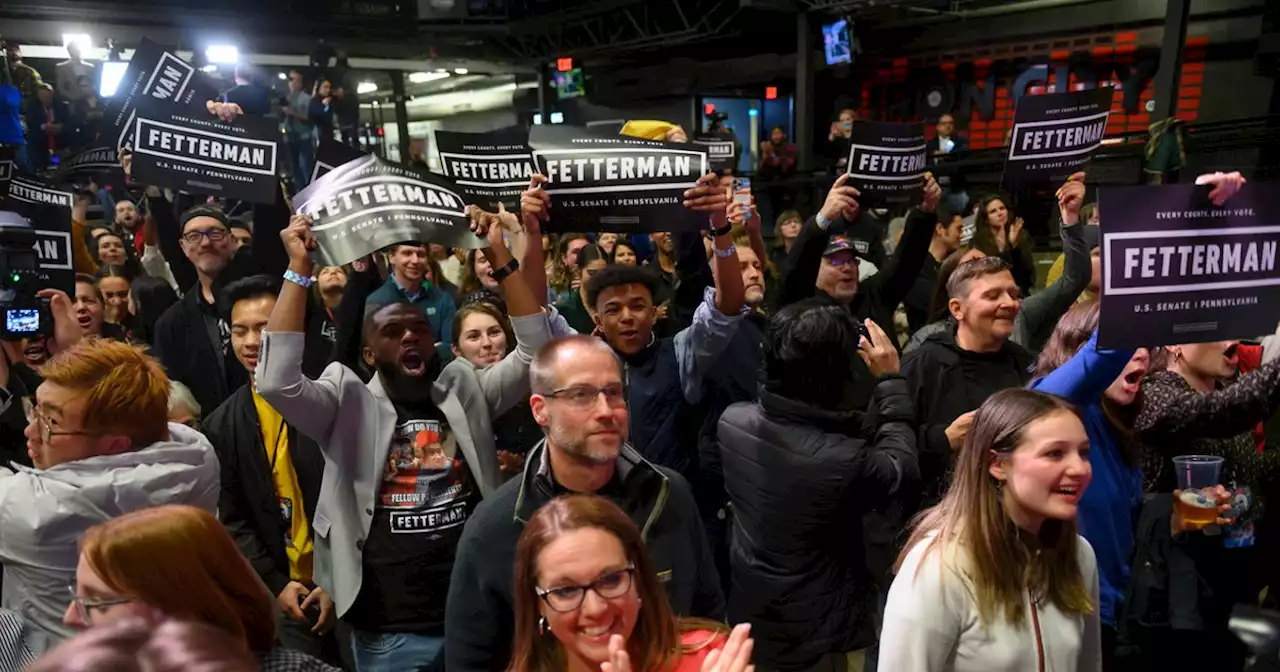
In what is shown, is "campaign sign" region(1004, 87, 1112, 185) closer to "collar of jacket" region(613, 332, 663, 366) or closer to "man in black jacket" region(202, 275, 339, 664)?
"collar of jacket" region(613, 332, 663, 366)

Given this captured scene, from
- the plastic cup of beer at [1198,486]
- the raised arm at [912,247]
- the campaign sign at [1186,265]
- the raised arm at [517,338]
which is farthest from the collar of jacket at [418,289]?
the plastic cup of beer at [1198,486]

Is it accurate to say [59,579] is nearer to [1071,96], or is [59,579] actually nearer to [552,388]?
[552,388]

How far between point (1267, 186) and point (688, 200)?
1790 mm

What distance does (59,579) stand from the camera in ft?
6.75

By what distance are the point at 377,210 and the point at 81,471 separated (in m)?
1.26

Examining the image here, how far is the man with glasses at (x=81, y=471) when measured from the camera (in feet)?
6.64

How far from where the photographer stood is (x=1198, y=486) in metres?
2.66

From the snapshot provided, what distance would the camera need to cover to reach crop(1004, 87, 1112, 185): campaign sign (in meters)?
4.00

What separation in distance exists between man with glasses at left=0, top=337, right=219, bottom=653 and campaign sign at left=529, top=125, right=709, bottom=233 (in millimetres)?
1568

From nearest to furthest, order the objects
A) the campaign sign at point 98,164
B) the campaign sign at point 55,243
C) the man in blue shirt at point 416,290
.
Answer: the campaign sign at point 55,243 < the man in blue shirt at point 416,290 < the campaign sign at point 98,164

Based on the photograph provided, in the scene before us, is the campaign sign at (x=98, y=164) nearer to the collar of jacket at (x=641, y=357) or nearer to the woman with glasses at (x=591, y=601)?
the collar of jacket at (x=641, y=357)

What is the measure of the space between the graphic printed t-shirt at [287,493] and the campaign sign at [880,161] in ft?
8.46

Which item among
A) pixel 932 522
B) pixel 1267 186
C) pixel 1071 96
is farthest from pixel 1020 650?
pixel 1071 96

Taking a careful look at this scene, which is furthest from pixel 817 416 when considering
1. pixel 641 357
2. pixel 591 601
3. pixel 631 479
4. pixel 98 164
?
pixel 98 164
